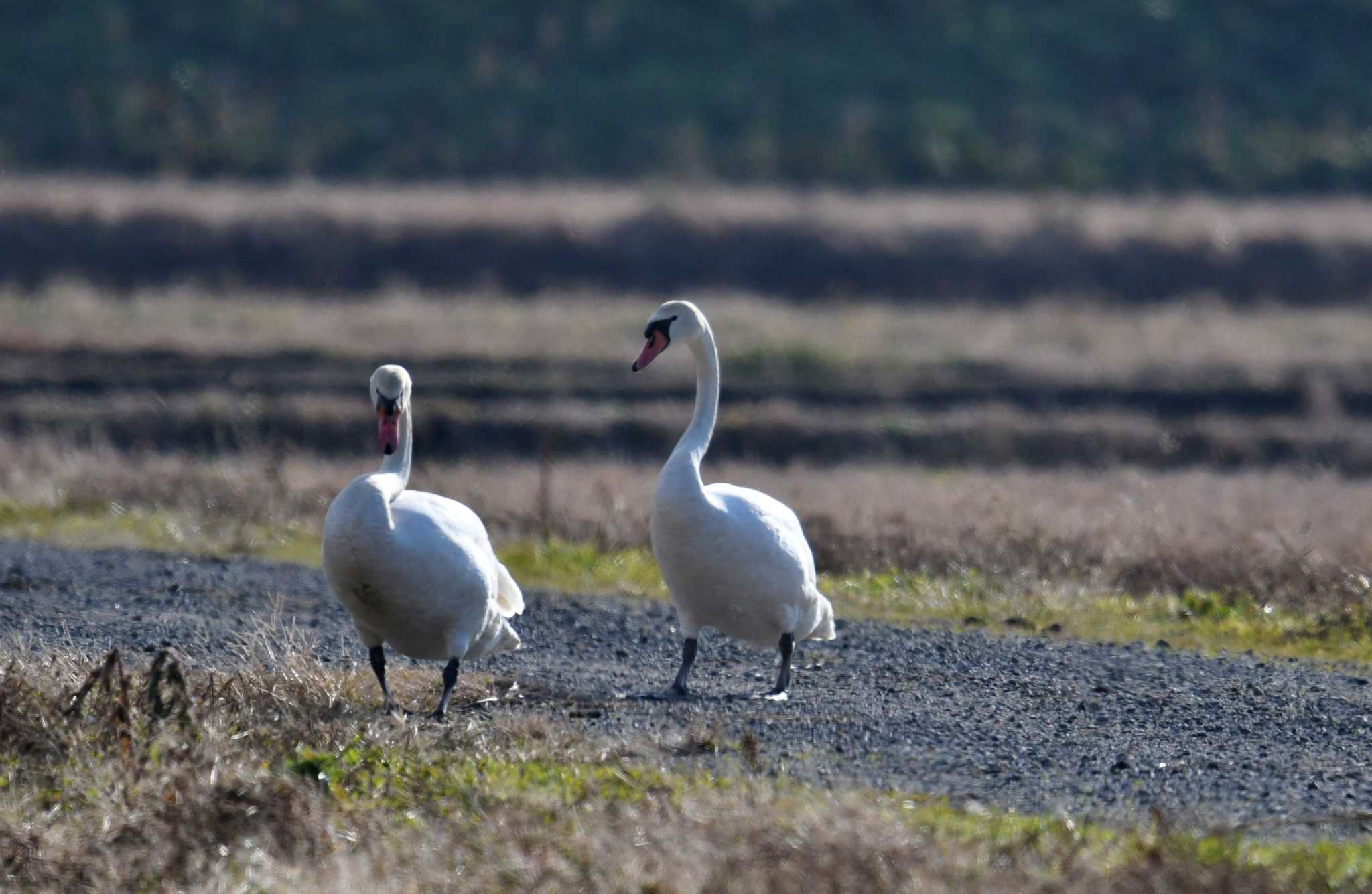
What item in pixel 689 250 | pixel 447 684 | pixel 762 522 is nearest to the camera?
pixel 447 684

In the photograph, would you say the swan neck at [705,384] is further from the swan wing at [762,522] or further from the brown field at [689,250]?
the brown field at [689,250]

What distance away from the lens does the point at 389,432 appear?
907 cm

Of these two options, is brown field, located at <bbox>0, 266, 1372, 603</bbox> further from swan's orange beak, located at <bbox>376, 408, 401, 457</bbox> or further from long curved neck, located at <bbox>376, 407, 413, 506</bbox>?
swan's orange beak, located at <bbox>376, 408, 401, 457</bbox>

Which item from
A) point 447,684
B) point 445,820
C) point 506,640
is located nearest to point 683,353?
point 506,640

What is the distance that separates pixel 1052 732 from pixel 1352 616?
3.57m

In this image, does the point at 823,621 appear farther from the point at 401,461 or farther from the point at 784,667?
the point at 401,461

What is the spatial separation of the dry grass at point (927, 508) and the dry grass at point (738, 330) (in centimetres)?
665

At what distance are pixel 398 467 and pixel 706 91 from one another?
42212 millimetres

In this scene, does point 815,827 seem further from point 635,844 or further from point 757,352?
point 757,352

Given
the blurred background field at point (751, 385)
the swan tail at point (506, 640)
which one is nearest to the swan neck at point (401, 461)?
the swan tail at point (506, 640)

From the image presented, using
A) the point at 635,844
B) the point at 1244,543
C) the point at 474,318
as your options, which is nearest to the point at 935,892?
the point at 635,844

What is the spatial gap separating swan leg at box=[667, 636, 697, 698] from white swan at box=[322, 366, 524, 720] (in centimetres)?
94

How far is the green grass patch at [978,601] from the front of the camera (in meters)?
11.7

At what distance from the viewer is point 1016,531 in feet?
45.9
